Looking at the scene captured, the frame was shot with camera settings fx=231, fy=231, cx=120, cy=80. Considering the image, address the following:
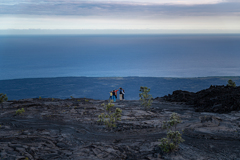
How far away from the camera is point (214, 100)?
20422 millimetres

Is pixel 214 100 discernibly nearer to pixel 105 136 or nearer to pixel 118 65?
pixel 105 136

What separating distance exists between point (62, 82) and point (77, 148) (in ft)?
101

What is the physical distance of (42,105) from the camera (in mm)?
20359

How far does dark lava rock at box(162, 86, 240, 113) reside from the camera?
61.3 feet

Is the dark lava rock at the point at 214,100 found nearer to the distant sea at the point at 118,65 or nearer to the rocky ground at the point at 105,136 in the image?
the rocky ground at the point at 105,136

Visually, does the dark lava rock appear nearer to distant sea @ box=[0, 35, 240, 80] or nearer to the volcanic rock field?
the volcanic rock field

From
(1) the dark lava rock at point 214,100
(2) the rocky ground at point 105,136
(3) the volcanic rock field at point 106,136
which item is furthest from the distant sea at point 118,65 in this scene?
(3) the volcanic rock field at point 106,136

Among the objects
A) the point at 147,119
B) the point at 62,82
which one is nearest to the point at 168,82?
the point at 62,82

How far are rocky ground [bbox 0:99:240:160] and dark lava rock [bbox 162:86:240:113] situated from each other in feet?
3.67

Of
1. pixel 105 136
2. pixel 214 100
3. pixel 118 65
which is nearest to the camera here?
pixel 105 136

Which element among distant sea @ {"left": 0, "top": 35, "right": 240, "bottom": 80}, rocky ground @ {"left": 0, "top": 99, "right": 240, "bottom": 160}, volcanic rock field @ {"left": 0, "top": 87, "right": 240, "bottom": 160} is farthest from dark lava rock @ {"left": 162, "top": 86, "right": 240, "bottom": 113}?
distant sea @ {"left": 0, "top": 35, "right": 240, "bottom": 80}

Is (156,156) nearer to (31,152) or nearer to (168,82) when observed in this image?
(31,152)

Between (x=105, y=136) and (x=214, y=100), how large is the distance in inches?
477

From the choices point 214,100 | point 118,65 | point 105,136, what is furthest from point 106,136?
point 118,65
